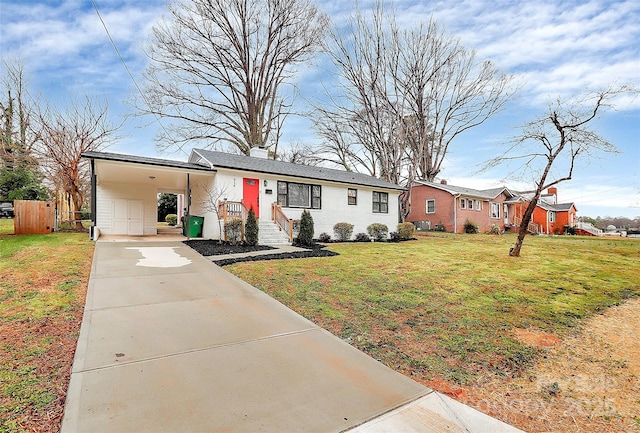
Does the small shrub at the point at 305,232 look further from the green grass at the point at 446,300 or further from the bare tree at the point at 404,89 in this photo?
the bare tree at the point at 404,89

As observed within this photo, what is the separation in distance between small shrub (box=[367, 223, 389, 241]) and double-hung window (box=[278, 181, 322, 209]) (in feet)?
11.7

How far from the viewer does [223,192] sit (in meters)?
13.2

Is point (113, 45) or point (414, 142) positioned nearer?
point (113, 45)

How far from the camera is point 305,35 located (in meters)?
24.4

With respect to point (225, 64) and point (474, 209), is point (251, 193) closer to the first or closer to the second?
point (225, 64)

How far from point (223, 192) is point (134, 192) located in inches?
223

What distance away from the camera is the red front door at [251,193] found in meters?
13.8

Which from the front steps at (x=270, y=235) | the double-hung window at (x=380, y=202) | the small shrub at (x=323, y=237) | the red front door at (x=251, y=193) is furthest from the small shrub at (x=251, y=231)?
the double-hung window at (x=380, y=202)

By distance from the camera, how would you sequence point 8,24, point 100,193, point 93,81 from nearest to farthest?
1. point 8,24
2. point 100,193
3. point 93,81

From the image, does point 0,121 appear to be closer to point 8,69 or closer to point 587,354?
point 8,69

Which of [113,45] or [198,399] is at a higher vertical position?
[113,45]

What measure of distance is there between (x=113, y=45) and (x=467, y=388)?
15878 millimetres

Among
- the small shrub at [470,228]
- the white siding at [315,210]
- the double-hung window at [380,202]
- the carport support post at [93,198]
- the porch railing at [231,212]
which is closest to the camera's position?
the carport support post at [93,198]

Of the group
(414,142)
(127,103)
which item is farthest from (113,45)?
(414,142)
